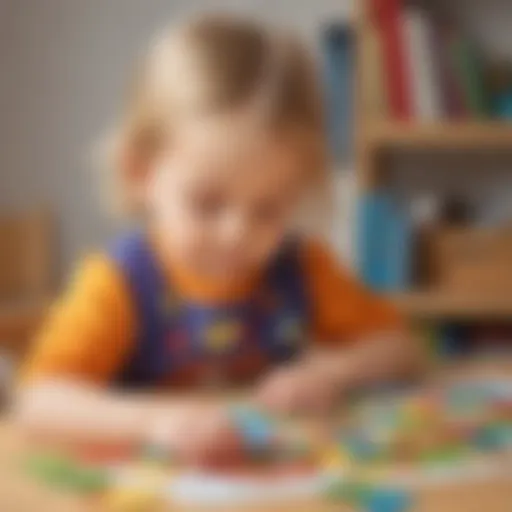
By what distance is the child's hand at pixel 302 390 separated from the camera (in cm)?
76

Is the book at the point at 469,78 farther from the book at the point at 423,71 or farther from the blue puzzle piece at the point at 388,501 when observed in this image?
the blue puzzle piece at the point at 388,501

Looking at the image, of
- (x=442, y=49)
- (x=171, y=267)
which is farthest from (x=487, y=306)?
(x=171, y=267)

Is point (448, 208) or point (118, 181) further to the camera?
point (448, 208)

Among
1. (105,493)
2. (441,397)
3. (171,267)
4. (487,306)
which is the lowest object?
(105,493)

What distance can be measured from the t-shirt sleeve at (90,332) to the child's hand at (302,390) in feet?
0.39

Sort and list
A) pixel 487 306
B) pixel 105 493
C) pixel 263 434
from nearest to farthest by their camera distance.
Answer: pixel 105 493 < pixel 263 434 < pixel 487 306

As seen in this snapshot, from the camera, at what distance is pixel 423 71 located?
186 cm

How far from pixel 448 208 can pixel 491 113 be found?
0.20m

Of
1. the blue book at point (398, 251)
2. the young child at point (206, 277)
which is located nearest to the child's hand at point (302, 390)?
the young child at point (206, 277)

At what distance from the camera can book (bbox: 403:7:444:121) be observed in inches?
73.0

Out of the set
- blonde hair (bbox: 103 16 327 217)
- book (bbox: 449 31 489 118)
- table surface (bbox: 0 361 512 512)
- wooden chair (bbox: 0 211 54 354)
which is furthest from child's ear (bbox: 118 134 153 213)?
wooden chair (bbox: 0 211 54 354)

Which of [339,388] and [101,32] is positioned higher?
[101,32]

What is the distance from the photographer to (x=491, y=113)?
1.91 meters

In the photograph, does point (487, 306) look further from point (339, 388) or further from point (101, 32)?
point (339, 388)
